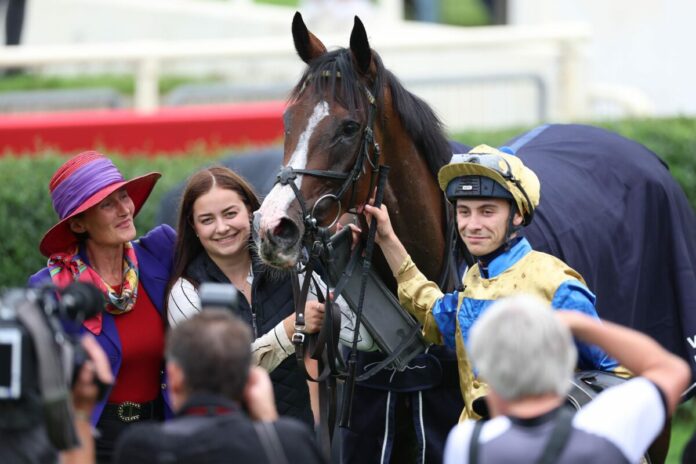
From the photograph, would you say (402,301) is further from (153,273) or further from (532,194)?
(153,273)

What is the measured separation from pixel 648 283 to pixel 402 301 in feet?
5.34

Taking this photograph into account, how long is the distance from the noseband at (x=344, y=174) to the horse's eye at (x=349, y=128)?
3 cm

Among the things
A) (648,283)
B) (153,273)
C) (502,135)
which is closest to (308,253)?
(153,273)

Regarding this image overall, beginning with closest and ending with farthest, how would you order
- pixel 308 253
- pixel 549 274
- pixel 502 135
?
pixel 549 274 → pixel 308 253 → pixel 502 135

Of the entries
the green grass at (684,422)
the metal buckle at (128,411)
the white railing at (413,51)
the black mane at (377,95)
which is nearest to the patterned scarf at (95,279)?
the metal buckle at (128,411)

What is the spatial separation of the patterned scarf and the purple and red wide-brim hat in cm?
5

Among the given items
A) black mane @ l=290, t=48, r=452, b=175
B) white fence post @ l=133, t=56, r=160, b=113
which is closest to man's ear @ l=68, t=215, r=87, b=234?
black mane @ l=290, t=48, r=452, b=175

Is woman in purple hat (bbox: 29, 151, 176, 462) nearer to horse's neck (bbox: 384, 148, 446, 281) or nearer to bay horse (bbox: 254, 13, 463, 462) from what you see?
bay horse (bbox: 254, 13, 463, 462)

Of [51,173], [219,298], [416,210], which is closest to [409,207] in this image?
[416,210]

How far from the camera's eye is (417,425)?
4.57m

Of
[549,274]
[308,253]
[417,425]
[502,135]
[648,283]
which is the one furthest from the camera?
[502,135]

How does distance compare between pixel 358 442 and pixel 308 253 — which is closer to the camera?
pixel 308 253

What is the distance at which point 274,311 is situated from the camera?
464 centimetres

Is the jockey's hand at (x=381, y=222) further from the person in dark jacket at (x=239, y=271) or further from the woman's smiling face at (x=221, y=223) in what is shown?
the woman's smiling face at (x=221, y=223)
